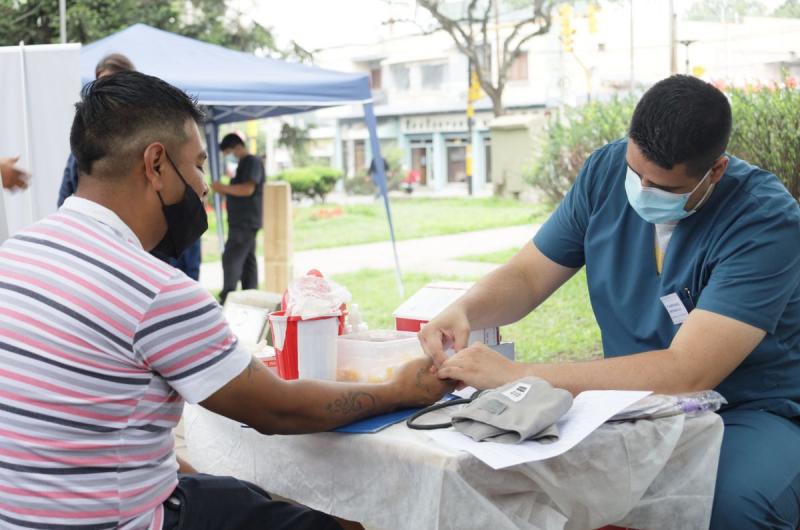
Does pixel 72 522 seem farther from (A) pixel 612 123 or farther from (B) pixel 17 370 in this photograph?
(A) pixel 612 123

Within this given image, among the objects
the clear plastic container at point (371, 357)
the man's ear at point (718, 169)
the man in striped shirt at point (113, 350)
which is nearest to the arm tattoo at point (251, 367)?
the man in striped shirt at point (113, 350)

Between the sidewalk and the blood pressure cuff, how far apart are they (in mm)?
7729

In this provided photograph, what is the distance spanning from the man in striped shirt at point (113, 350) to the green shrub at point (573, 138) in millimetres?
5920

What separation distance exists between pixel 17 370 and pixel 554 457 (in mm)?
900

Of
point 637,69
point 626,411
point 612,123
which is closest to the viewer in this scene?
point 626,411

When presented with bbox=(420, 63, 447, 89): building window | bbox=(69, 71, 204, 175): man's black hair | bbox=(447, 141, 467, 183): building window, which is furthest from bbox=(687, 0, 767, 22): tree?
bbox=(420, 63, 447, 89): building window

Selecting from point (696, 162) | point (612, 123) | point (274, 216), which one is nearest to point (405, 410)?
point (696, 162)

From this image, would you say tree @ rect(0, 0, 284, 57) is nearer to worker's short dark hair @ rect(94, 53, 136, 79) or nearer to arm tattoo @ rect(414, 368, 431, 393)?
worker's short dark hair @ rect(94, 53, 136, 79)

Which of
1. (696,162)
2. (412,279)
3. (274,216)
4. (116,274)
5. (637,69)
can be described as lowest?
(412,279)

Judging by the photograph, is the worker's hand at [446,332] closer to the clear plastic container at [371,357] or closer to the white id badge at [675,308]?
the clear plastic container at [371,357]

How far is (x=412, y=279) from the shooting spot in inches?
373

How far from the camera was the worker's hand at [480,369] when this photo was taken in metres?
1.80

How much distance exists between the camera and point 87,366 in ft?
4.65

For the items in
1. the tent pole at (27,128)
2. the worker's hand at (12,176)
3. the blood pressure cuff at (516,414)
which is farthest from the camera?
the tent pole at (27,128)
